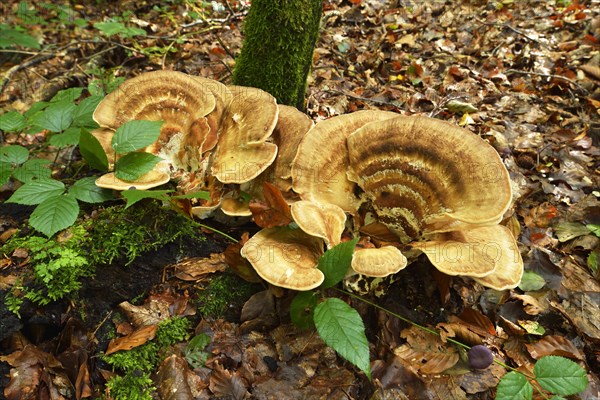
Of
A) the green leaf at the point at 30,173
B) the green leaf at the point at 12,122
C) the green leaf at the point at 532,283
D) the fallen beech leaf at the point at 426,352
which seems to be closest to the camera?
the fallen beech leaf at the point at 426,352

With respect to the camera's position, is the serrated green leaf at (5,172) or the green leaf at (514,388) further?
the serrated green leaf at (5,172)

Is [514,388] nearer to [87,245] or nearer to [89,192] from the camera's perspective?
[87,245]

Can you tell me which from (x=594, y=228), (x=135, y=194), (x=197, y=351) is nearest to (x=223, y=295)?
(x=197, y=351)

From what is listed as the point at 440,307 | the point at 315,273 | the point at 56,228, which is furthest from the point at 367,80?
the point at 56,228

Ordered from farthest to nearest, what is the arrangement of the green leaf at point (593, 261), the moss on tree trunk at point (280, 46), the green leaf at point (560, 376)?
the moss on tree trunk at point (280, 46)
the green leaf at point (593, 261)
the green leaf at point (560, 376)

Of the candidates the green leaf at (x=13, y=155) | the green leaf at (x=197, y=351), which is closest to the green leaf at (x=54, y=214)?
the green leaf at (x=13, y=155)

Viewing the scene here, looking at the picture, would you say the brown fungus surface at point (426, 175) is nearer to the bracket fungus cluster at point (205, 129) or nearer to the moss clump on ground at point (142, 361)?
the bracket fungus cluster at point (205, 129)

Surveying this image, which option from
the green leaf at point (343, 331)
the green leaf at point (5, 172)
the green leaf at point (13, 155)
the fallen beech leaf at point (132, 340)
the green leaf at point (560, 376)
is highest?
the green leaf at point (13, 155)
